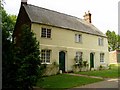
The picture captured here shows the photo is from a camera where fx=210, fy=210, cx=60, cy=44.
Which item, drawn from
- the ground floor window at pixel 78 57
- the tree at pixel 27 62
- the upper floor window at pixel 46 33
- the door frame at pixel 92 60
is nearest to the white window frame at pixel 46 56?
the upper floor window at pixel 46 33

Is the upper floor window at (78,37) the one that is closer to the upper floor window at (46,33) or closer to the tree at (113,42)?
the upper floor window at (46,33)

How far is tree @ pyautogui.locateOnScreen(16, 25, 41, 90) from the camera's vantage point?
45.1 ft

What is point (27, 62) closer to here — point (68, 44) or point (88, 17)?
point (68, 44)

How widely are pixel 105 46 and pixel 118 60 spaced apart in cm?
2641

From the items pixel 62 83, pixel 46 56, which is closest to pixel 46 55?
pixel 46 56

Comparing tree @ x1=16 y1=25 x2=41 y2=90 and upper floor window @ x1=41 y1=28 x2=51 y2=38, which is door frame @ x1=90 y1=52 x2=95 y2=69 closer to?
upper floor window @ x1=41 y1=28 x2=51 y2=38

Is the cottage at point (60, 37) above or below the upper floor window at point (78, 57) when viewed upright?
above

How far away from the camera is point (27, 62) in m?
14.2

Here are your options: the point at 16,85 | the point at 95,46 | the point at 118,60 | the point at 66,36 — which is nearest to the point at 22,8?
the point at 66,36

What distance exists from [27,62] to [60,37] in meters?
12.8

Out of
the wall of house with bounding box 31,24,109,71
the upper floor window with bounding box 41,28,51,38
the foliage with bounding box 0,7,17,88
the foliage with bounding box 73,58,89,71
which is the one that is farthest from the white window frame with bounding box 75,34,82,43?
the foliage with bounding box 0,7,17,88

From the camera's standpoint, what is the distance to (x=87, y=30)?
3173cm

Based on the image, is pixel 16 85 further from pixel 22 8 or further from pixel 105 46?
pixel 105 46

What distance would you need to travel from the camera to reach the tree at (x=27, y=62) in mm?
13734
